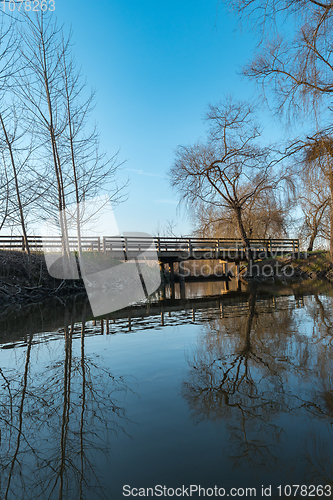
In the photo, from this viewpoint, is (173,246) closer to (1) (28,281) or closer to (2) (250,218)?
(2) (250,218)

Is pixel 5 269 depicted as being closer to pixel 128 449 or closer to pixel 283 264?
pixel 128 449

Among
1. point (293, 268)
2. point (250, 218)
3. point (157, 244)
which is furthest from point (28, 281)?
point (293, 268)

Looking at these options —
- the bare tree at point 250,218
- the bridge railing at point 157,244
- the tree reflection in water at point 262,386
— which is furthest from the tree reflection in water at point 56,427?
the bare tree at point 250,218

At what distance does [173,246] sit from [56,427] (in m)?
18.4

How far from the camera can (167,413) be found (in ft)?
8.45

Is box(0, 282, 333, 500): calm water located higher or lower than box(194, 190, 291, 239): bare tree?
lower

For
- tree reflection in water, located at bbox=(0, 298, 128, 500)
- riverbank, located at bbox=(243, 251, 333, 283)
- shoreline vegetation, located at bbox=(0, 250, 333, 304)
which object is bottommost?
tree reflection in water, located at bbox=(0, 298, 128, 500)

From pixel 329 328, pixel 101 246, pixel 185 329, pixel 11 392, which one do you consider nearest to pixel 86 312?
pixel 185 329

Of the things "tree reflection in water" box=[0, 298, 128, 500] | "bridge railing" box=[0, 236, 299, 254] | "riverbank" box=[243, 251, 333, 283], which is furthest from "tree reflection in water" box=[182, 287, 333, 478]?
"riverbank" box=[243, 251, 333, 283]

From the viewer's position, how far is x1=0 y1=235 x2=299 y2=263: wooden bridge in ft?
52.6

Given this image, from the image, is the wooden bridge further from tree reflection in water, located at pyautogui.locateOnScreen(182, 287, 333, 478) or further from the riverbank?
tree reflection in water, located at pyautogui.locateOnScreen(182, 287, 333, 478)

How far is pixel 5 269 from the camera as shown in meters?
11.7

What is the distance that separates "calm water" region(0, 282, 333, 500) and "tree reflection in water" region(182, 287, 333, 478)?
0.01m

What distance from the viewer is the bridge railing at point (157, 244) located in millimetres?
15291
